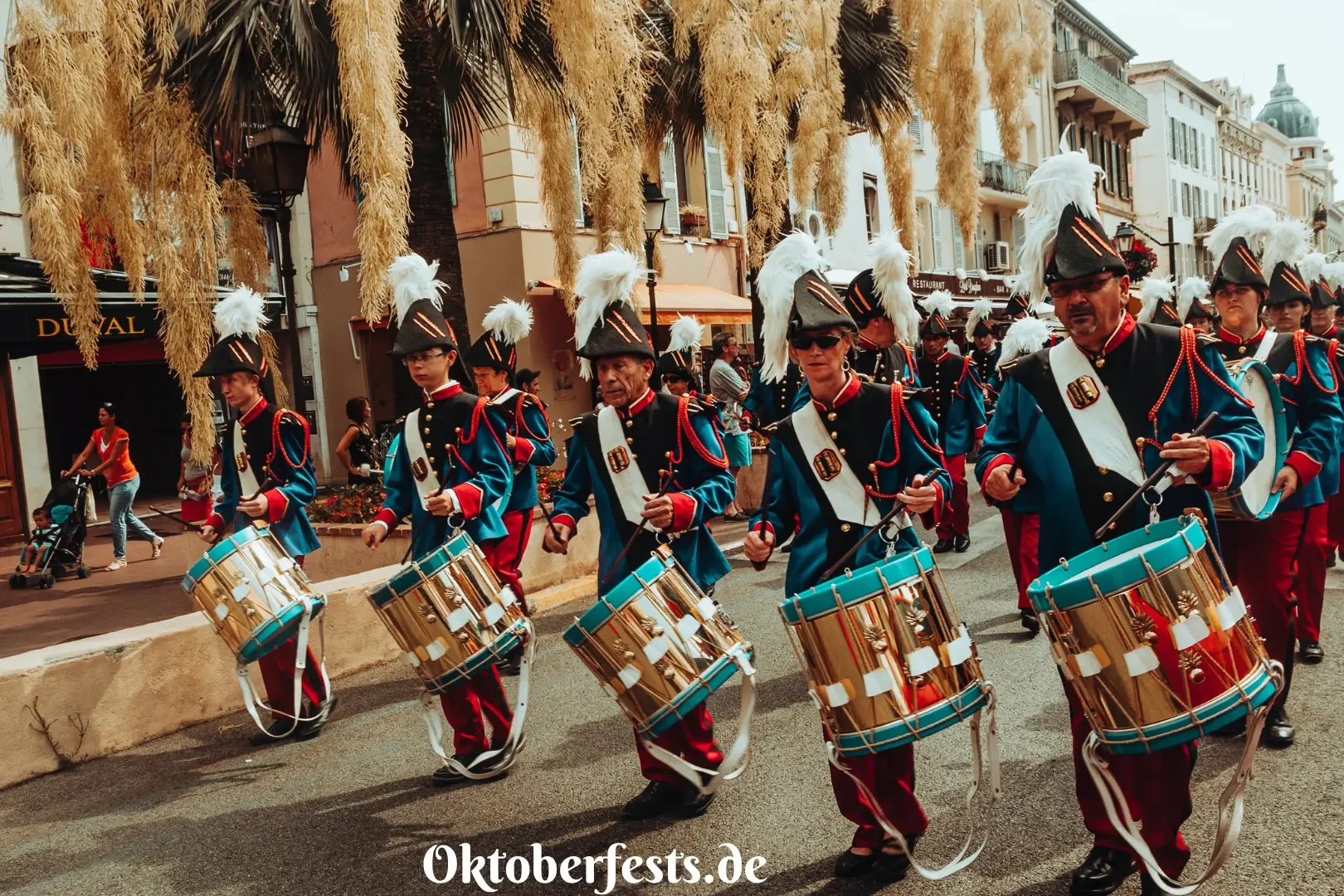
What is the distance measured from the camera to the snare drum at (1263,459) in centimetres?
483

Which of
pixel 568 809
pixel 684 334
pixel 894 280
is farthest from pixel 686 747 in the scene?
pixel 684 334

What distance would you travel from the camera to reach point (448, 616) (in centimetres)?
468

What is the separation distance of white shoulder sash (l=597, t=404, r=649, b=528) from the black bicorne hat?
76.5 inches

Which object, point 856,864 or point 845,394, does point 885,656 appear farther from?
point 845,394

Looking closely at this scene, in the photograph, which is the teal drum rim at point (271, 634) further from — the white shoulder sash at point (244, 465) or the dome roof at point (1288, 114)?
the dome roof at point (1288, 114)

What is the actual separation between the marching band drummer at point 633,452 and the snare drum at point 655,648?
0.73m

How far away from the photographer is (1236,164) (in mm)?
67312

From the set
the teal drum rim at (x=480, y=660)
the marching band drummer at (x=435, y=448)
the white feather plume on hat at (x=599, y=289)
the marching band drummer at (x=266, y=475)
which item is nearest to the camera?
the teal drum rim at (x=480, y=660)

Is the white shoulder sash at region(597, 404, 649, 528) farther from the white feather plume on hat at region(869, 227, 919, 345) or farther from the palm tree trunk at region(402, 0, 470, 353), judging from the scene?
Result: the palm tree trunk at region(402, 0, 470, 353)

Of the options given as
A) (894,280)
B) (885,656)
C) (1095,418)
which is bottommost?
(885,656)

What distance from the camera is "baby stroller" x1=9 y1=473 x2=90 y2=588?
11.8 m

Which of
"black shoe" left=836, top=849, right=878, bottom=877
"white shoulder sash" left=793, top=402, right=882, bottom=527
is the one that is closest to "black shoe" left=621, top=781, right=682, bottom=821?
"black shoe" left=836, top=849, right=878, bottom=877

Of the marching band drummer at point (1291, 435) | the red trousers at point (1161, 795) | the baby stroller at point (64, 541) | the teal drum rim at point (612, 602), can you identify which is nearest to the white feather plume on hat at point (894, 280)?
the marching band drummer at point (1291, 435)

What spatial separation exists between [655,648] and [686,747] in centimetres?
81
